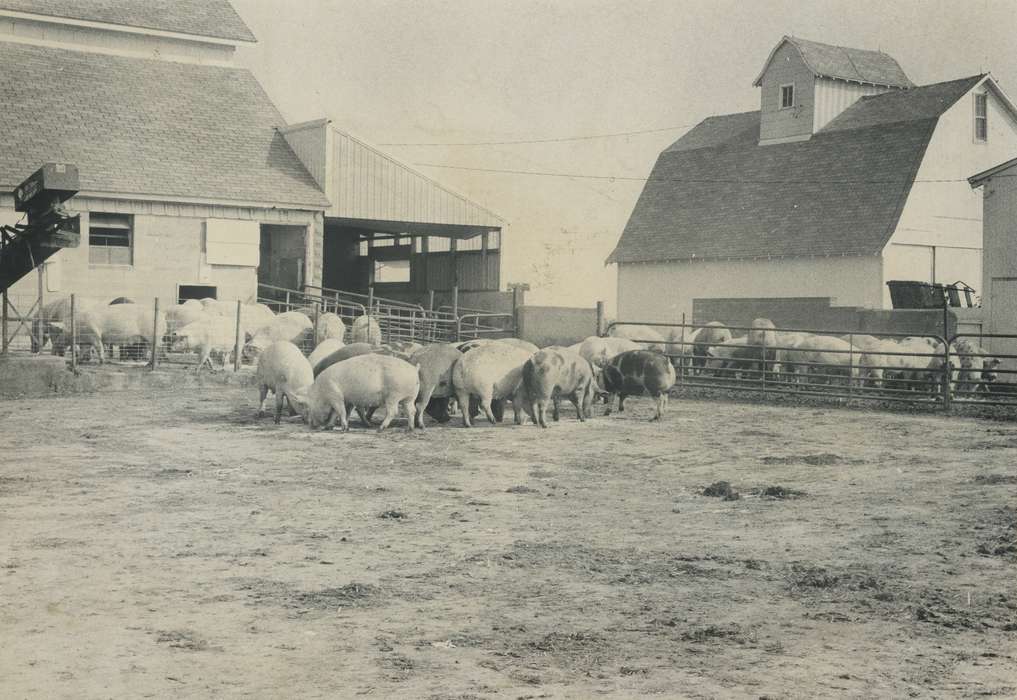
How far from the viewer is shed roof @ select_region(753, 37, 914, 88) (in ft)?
104

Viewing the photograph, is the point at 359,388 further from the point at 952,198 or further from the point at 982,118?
the point at 982,118

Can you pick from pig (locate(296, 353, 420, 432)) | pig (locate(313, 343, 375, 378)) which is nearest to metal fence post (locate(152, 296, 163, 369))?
pig (locate(313, 343, 375, 378))

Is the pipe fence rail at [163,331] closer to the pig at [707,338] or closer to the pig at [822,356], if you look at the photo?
the pig at [707,338]

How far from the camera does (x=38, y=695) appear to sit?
432 cm

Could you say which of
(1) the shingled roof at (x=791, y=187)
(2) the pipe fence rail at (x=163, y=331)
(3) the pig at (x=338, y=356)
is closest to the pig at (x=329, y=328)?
(2) the pipe fence rail at (x=163, y=331)

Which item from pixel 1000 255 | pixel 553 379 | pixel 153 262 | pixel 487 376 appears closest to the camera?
pixel 487 376

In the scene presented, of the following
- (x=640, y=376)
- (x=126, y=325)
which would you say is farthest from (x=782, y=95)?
(x=126, y=325)

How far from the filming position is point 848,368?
18.9 m

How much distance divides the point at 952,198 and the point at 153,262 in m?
19.8

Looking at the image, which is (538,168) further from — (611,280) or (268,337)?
(268,337)

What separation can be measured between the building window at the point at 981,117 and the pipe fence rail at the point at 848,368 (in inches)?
408

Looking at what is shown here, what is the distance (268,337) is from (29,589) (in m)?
14.4

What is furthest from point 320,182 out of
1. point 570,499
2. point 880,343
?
point 570,499

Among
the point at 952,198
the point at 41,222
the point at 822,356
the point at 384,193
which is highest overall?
the point at 952,198
